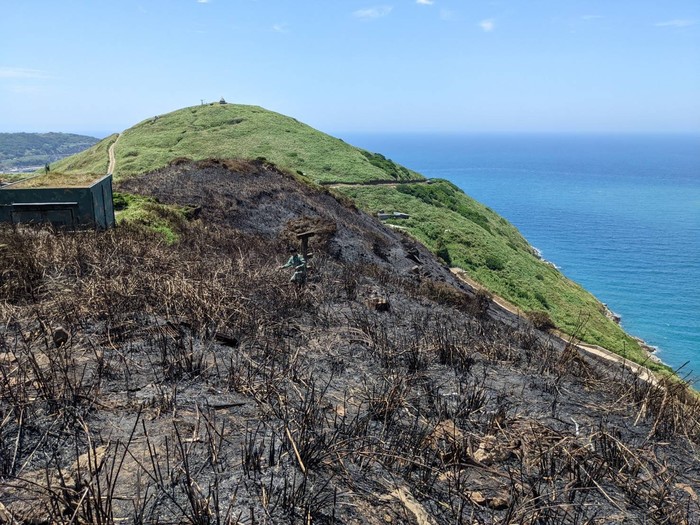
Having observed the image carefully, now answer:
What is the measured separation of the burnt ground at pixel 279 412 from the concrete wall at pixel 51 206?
150 cm

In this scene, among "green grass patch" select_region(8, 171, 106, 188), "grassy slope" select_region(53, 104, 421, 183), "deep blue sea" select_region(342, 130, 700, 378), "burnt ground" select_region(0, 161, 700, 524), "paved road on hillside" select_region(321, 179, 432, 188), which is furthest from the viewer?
"grassy slope" select_region(53, 104, 421, 183)

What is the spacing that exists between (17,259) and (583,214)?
11453 centimetres

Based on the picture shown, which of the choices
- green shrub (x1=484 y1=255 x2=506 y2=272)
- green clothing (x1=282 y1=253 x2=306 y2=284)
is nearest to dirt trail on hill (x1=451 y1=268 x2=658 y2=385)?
green shrub (x1=484 y1=255 x2=506 y2=272)

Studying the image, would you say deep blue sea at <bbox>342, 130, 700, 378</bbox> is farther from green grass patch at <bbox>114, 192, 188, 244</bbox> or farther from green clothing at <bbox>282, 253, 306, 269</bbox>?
green grass patch at <bbox>114, 192, 188, 244</bbox>

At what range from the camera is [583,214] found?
108m

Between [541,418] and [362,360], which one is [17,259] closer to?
[362,360]

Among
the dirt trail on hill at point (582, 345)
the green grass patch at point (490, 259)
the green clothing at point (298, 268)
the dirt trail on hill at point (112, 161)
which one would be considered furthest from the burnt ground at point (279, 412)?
the dirt trail on hill at point (112, 161)

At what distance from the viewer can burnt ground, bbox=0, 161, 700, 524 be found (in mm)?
3775

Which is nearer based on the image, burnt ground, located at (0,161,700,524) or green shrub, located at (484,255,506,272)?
burnt ground, located at (0,161,700,524)

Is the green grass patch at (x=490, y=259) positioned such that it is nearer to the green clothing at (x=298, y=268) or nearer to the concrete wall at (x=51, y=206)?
the green clothing at (x=298, y=268)

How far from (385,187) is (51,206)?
142 ft

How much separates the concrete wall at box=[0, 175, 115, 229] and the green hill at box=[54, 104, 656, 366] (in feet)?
59.9

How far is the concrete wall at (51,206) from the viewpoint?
40.4 feet

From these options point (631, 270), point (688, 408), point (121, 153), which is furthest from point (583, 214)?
point (688, 408)
